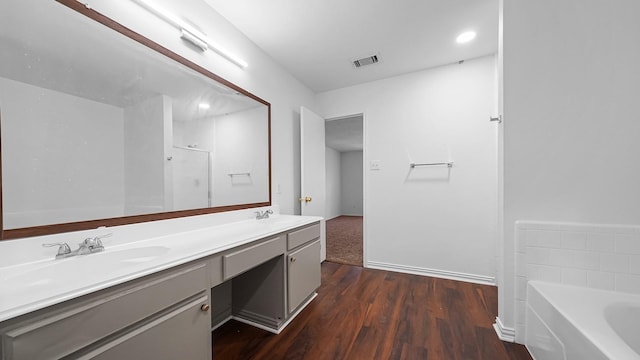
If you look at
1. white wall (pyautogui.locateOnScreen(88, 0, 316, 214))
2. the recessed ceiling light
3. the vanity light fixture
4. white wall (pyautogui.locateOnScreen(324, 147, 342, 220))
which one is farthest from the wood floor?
white wall (pyautogui.locateOnScreen(324, 147, 342, 220))

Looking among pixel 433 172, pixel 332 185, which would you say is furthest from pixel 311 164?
pixel 332 185

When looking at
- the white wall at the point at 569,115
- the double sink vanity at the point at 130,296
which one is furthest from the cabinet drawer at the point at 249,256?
the white wall at the point at 569,115

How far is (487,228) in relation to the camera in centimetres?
234

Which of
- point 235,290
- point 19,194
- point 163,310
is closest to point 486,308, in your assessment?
point 235,290

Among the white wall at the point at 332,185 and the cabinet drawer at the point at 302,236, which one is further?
the white wall at the point at 332,185

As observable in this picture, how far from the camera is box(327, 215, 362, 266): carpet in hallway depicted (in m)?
3.14

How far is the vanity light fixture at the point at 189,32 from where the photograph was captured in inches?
51.1

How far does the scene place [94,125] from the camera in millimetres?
1084

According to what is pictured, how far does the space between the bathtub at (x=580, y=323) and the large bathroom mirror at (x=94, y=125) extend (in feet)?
6.82

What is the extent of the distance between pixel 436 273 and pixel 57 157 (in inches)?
124

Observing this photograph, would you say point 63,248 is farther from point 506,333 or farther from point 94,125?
point 506,333

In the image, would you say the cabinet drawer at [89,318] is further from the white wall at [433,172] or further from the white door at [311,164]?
the white wall at [433,172]

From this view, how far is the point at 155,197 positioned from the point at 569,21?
9.06 ft

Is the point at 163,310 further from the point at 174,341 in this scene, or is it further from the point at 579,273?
the point at 579,273
